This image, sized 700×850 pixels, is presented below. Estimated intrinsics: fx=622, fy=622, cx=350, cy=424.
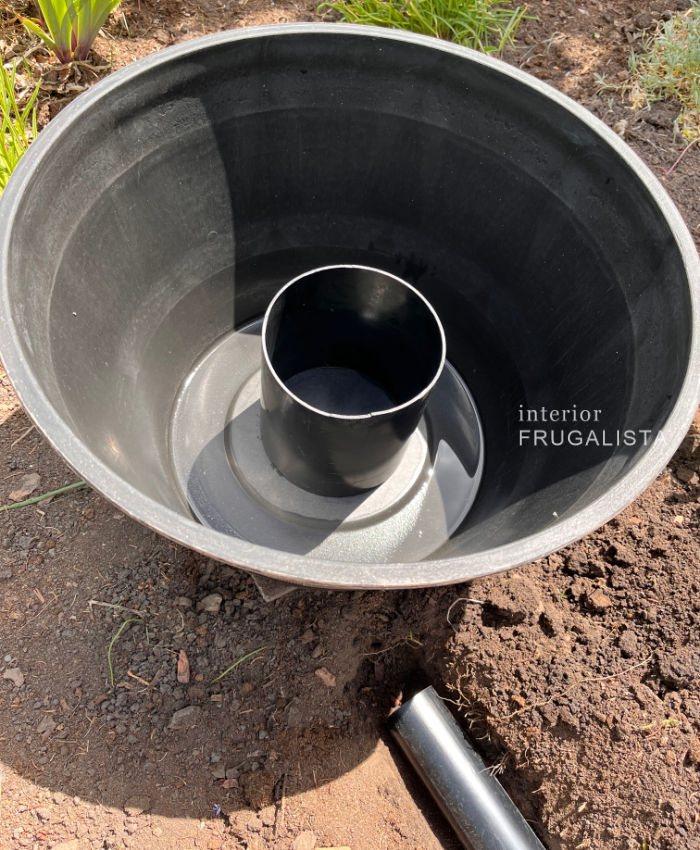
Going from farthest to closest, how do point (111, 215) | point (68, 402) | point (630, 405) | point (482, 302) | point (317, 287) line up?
point (482, 302)
point (317, 287)
point (111, 215)
point (630, 405)
point (68, 402)

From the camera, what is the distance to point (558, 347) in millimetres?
1408

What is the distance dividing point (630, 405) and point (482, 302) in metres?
0.55

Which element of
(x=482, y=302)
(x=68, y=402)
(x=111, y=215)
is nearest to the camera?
(x=68, y=402)

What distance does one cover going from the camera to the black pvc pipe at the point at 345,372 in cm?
120

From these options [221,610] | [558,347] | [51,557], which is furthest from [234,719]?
[558,347]

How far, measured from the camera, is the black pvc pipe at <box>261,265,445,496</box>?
120 cm

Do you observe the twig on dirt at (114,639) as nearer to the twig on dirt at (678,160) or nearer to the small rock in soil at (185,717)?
the small rock in soil at (185,717)

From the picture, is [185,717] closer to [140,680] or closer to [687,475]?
[140,680]

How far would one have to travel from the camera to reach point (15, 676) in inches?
52.6

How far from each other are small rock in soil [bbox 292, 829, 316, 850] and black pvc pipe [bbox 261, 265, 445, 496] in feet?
2.33

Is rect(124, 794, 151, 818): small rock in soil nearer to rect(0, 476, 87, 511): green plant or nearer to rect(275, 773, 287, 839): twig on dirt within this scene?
rect(275, 773, 287, 839): twig on dirt

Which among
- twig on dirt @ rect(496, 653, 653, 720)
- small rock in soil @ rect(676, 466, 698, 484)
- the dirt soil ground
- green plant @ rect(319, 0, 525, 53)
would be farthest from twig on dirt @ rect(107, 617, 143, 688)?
green plant @ rect(319, 0, 525, 53)

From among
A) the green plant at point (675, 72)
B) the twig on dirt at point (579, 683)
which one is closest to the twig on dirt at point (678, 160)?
the green plant at point (675, 72)

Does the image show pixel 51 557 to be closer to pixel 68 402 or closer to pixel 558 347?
pixel 68 402
